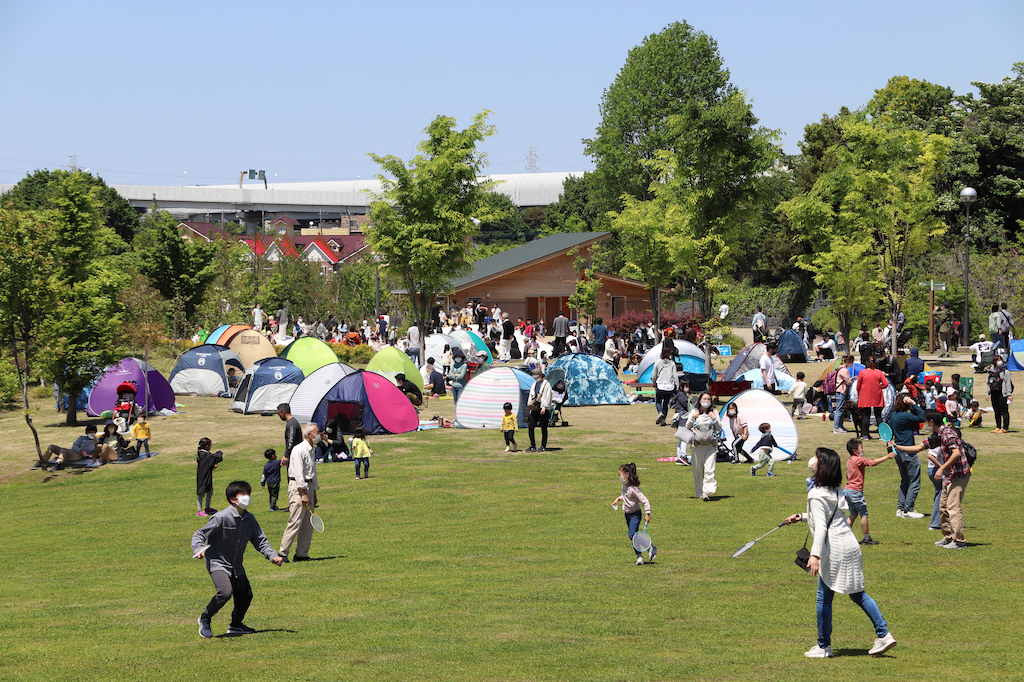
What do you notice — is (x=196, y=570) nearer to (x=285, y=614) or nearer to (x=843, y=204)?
(x=285, y=614)

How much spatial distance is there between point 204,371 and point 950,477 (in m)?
28.3

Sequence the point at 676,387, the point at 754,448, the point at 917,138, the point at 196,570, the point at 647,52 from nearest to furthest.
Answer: the point at 196,570, the point at 754,448, the point at 676,387, the point at 917,138, the point at 647,52

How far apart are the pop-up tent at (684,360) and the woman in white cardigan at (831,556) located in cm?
2455

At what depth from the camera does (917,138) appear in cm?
3825

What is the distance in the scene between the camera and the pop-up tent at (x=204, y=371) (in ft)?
116

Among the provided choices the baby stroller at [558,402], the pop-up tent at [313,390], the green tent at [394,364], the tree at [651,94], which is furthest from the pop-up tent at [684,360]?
the tree at [651,94]

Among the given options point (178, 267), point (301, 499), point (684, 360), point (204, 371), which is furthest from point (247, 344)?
point (301, 499)

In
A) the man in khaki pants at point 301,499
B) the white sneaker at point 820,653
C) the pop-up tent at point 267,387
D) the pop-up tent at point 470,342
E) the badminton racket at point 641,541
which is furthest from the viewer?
the pop-up tent at point 470,342

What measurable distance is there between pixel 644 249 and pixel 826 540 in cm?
4791

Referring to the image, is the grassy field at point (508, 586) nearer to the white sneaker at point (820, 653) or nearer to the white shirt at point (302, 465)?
the white sneaker at point (820, 653)

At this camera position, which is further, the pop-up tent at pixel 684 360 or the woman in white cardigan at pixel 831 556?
the pop-up tent at pixel 684 360

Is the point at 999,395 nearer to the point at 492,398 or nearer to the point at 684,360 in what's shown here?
the point at 684,360

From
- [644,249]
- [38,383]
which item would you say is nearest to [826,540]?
[38,383]

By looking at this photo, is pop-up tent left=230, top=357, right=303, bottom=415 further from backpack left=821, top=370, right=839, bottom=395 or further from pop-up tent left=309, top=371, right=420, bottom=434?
backpack left=821, top=370, right=839, bottom=395
